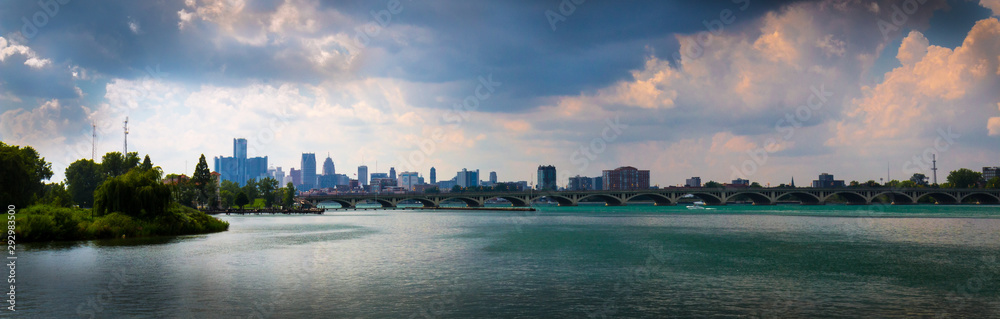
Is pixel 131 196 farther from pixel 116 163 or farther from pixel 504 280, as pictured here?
pixel 116 163

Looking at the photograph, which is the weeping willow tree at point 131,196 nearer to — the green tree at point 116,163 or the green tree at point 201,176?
the green tree at point 116,163

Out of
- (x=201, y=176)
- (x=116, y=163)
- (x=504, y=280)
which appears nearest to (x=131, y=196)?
(x=504, y=280)

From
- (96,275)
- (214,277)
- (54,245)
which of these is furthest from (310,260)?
(54,245)

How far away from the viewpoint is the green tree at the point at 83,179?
14950cm

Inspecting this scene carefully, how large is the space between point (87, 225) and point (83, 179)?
10467 centimetres

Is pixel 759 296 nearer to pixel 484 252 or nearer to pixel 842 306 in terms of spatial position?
pixel 842 306

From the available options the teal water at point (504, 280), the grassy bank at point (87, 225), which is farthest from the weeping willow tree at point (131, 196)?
the teal water at point (504, 280)

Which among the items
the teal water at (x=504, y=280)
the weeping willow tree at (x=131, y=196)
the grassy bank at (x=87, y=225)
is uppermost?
the weeping willow tree at (x=131, y=196)

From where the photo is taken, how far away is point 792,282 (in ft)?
122

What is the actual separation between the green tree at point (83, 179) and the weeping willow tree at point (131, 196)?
94817mm

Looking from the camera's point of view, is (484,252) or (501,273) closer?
(501,273)

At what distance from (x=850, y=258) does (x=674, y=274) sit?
65.3 feet

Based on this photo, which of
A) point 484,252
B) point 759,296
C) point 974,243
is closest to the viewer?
point 759,296

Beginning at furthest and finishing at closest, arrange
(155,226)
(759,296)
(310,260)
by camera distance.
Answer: (155,226), (310,260), (759,296)
